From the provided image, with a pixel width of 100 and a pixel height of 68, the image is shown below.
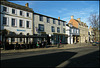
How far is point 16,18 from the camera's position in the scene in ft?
86.3

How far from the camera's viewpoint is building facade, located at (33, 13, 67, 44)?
31.2 metres

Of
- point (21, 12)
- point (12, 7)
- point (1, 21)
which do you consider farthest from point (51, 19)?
point (1, 21)

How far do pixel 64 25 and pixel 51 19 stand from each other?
334 inches

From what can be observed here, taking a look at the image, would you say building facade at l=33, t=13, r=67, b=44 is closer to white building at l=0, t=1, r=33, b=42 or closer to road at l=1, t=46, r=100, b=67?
white building at l=0, t=1, r=33, b=42

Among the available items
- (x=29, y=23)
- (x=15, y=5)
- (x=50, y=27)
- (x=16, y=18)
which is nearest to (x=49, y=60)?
(x=16, y=18)

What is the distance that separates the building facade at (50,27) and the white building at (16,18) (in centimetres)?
232

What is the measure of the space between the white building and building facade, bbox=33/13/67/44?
232 centimetres

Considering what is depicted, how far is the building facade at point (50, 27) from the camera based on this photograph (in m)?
31.2

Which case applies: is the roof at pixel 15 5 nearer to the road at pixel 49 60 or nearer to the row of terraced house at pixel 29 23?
the row of terraced house at pixel 29 23

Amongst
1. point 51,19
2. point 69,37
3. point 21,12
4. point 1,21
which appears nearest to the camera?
point 1,21

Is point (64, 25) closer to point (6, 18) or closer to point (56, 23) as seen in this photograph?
point (56, 23)

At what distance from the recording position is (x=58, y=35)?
38.4 meters

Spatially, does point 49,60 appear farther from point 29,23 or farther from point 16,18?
point 29,23

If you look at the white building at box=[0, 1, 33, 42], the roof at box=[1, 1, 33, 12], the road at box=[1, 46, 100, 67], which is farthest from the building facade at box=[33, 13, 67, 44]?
the road at box=[1, 46, 100, 67]
